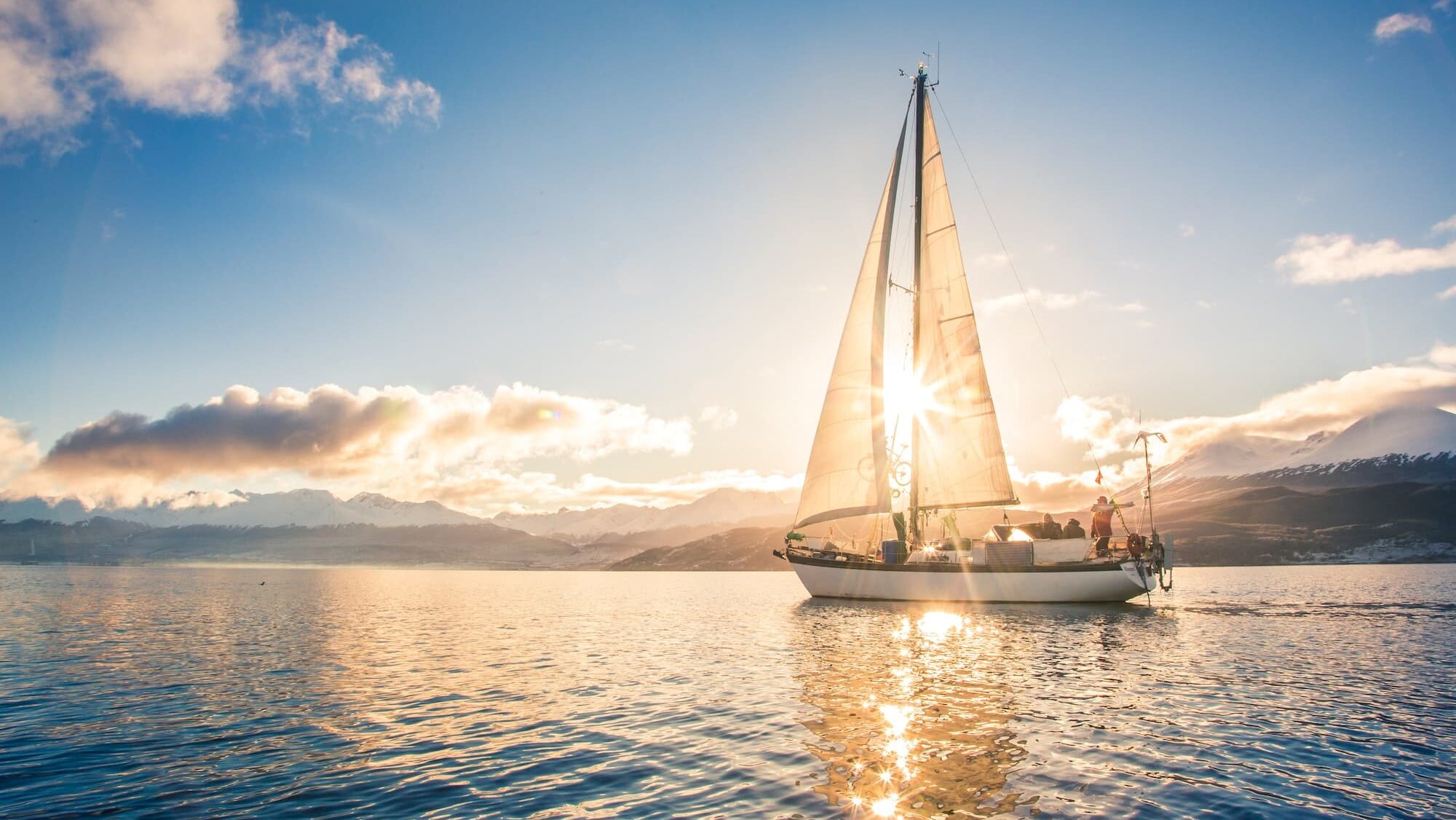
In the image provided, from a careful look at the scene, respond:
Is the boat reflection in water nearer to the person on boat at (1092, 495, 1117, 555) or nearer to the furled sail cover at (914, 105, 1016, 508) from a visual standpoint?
the person on boat at (1092, 495, 1117, 555)

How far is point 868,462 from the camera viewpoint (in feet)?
202

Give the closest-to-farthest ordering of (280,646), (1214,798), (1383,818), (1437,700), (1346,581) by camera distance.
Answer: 1. (1383,818)
2. (1214,798)
3. (1437,700)
4. (280,646)
5. (1346,581)

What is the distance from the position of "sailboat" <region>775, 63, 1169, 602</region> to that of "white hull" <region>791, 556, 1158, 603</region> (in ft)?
0.33

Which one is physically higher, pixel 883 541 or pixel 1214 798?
→ pixel 883 541

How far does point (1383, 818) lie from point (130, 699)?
112ft

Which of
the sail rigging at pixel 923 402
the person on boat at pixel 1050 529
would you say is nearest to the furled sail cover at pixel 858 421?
the sail rigging at pixel 923 402

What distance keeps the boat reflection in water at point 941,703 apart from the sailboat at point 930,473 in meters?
10.8

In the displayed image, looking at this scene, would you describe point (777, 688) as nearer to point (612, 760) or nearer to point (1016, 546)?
point (612, 760)

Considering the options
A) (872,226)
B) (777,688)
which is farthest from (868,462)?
(777,688)

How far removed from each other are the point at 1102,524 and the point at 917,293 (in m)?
24.7

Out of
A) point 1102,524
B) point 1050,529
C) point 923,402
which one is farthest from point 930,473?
point 1102,524

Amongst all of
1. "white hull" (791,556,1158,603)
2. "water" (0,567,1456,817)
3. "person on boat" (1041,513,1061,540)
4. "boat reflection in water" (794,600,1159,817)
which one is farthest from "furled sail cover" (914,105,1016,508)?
"water" (0,567,1456,817)

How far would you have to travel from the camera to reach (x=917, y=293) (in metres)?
66.6

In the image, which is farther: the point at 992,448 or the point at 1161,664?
the point at 992,448
